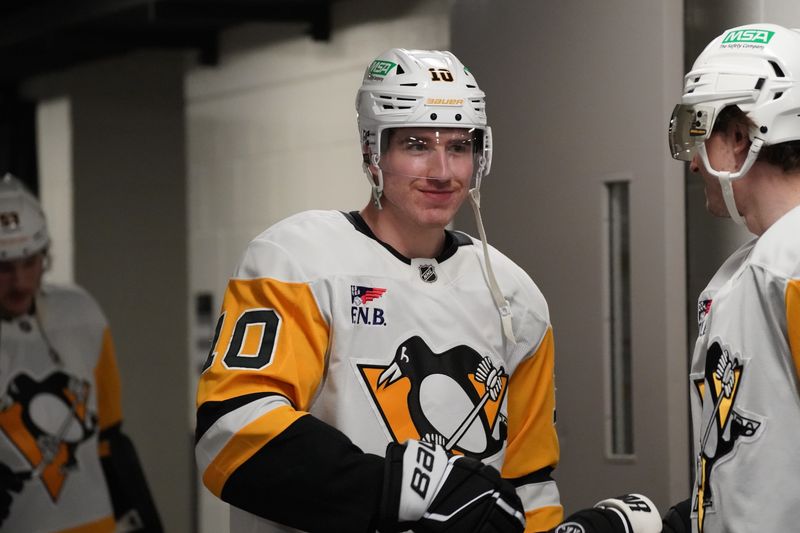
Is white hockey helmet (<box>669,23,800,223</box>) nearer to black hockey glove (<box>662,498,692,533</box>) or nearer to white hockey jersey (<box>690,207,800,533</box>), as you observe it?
white hockey jersey (<box>690,207,800,533</box>)

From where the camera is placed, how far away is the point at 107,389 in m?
3.97

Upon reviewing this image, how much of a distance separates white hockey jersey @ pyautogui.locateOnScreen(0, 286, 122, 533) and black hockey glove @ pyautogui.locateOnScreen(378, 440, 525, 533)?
219 cm

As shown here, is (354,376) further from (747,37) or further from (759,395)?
(747,37)

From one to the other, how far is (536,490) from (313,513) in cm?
52

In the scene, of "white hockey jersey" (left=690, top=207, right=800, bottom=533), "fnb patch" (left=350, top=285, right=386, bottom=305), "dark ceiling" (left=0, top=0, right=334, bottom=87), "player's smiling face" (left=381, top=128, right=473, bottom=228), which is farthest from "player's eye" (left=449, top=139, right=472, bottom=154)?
"dark ceiling" (left=0, top=0, right=334, bottom=87)

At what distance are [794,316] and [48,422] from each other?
8.64ft

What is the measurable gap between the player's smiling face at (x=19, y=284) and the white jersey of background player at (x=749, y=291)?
246cm

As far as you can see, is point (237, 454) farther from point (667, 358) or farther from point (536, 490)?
point (667, 358)

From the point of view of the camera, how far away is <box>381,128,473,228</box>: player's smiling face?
214 cm

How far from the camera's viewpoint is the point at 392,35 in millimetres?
4055

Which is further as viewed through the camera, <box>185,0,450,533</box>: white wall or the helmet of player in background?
<box>185,0,450,533</box>: white wall

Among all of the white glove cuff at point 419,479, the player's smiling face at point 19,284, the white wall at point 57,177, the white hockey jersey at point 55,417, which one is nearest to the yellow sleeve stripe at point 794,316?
the white glove cuff at point 419,479

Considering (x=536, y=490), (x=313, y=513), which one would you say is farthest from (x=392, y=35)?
(x=313, y=513)

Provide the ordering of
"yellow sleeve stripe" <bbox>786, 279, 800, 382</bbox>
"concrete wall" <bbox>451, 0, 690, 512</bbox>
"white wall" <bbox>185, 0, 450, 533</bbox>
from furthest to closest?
"white wall" <bbox>185, 0, 450, 533</bbox>, "concrete wall" <bbox>451, 0, 690, 512</bbox>, "yellow sleeve stripe" <bbox>786, 279, 800, 382</bbox>
